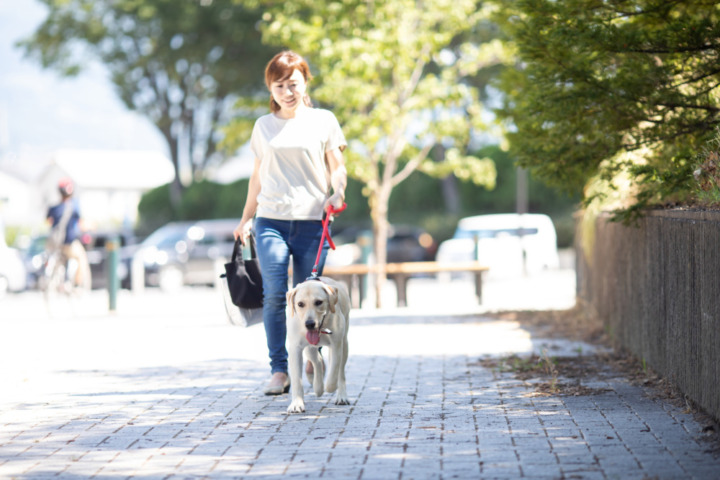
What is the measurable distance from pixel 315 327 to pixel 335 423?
0.56 meters

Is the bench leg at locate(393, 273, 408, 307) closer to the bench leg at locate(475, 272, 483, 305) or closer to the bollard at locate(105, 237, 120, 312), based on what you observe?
the bench leg at locate(475, 272, 483, 305)

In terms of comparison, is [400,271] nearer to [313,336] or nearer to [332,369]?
[332,369]

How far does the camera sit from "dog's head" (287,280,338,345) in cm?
560

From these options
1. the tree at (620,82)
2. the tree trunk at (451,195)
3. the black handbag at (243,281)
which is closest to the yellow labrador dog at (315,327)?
the black handbag at (243,281)

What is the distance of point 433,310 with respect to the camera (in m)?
14.6

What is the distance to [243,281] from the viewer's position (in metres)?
6.71

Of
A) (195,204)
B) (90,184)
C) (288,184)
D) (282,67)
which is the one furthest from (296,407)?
(90,184)

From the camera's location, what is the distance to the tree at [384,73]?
16219 mm

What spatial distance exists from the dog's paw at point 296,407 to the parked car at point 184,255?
64.9 feet

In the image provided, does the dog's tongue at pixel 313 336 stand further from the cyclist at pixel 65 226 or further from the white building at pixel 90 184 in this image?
the white building at pixel 90 184

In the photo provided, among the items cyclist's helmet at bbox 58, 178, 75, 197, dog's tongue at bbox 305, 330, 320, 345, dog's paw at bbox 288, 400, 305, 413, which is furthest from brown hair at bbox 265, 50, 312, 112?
cyclist's helmet at bbox 58, 178, 75, 197

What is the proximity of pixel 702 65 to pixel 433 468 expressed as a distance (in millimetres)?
4460

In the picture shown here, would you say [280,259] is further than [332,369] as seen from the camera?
Yes

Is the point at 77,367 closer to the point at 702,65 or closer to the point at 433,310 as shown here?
the point at 702,65
